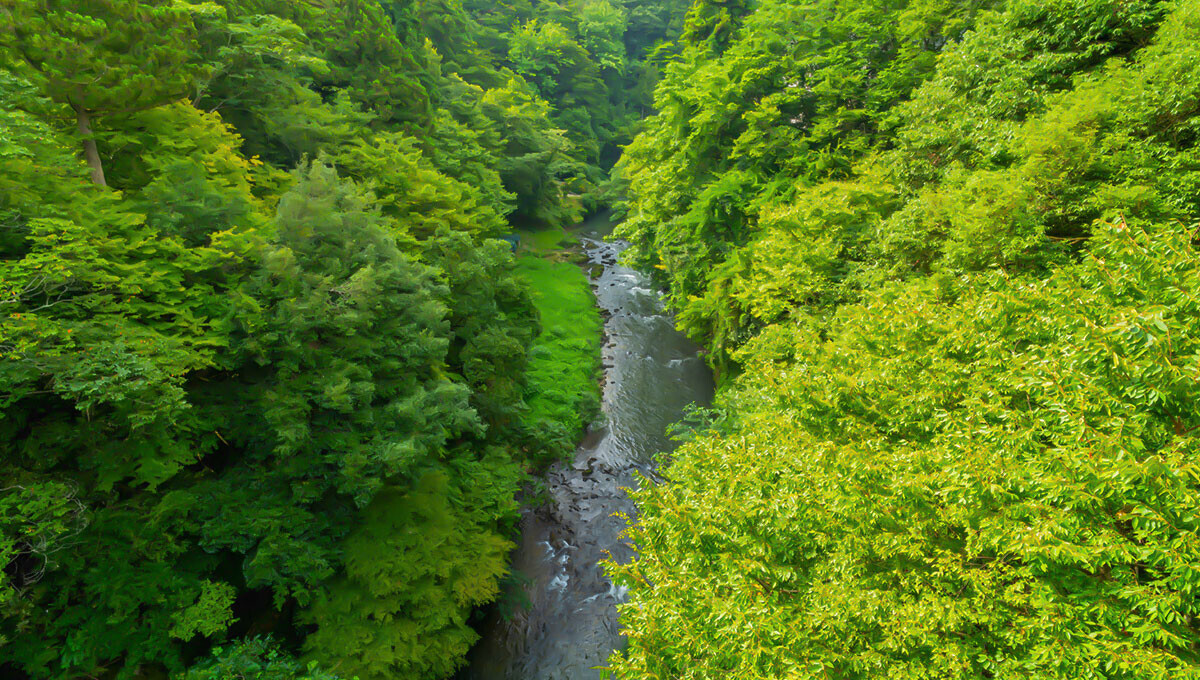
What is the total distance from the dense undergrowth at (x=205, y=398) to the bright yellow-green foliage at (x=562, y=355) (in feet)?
15.0

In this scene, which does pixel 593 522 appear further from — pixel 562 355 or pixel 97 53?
pixel 97 53

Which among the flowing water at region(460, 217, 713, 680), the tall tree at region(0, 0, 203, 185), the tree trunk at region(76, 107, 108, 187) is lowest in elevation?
the flowing water at region(460, 217, 713, 680)

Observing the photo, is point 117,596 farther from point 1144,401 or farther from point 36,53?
point 1144,401

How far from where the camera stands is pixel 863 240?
12.7 m

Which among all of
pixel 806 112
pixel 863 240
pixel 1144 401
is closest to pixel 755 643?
pixel 1144 401

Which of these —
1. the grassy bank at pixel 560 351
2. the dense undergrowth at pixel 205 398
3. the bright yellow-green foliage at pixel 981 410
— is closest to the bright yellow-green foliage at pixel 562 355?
the grassy bank at pixel 560 351

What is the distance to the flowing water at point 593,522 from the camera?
1208 centimetres

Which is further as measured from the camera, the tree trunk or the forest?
the tree trunk

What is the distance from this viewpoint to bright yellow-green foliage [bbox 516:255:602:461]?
19.2 meters

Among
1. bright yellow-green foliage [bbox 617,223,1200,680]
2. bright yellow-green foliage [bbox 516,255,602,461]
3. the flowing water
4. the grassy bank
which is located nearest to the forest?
bright yellow-green foliage [bbox 617,223,1200,680]

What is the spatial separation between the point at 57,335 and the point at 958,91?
17932 mm

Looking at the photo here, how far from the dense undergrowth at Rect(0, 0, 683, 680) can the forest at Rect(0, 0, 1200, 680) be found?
0.22 feet

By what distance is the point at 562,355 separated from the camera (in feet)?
77.8

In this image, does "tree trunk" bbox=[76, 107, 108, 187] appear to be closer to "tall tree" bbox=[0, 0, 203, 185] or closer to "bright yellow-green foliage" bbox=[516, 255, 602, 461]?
"tall tree" bbox=[0, 0, 203, 185]
